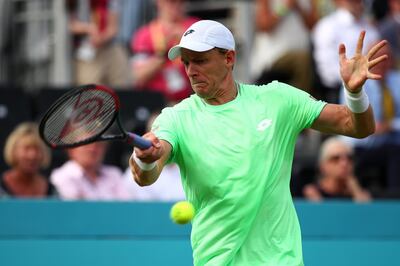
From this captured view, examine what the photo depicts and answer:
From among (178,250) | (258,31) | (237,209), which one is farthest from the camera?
(258,31)

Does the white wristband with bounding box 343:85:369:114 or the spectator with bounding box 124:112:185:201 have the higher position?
the white wristband with bounding box 343:85:369:114

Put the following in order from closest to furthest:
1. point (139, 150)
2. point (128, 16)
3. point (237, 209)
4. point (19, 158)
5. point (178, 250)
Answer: point (139, 150), point (237, 209), point (178, 250), point (19, 158), point (128, 16)

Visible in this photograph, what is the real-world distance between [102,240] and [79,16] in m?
4.25

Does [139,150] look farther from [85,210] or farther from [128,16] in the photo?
[128,16]

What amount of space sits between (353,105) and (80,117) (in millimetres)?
1411

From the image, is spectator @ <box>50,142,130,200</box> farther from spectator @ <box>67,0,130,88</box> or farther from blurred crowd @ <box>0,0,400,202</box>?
spectator @ <box>67,0,130,88</box>

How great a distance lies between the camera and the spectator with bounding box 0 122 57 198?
9008 mm

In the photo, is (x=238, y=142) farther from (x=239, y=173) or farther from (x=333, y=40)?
(x=333, y=40)

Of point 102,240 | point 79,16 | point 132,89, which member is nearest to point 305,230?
point 102,240

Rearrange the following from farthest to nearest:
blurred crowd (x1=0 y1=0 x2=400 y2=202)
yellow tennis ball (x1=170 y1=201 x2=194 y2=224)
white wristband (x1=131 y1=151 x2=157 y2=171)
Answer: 1. blurred crowd (x1=0 y1=0 x2=400 y2=202)
2. yellow tennis ball (x1=170 y1=201 x2=194 y2=224)
3. white wristband (x1=131 y1=151 x2=157 y2=171)

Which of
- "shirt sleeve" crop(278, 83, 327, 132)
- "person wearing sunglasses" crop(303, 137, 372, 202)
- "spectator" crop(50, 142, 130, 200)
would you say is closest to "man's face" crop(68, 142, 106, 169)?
"spectator" crop(50, 142, 130, 200)

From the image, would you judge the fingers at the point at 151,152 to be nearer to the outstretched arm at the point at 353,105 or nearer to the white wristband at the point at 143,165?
the white wristband at the point at 143,165

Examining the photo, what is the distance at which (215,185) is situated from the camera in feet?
18.5

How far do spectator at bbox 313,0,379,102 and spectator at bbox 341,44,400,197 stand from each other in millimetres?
355
